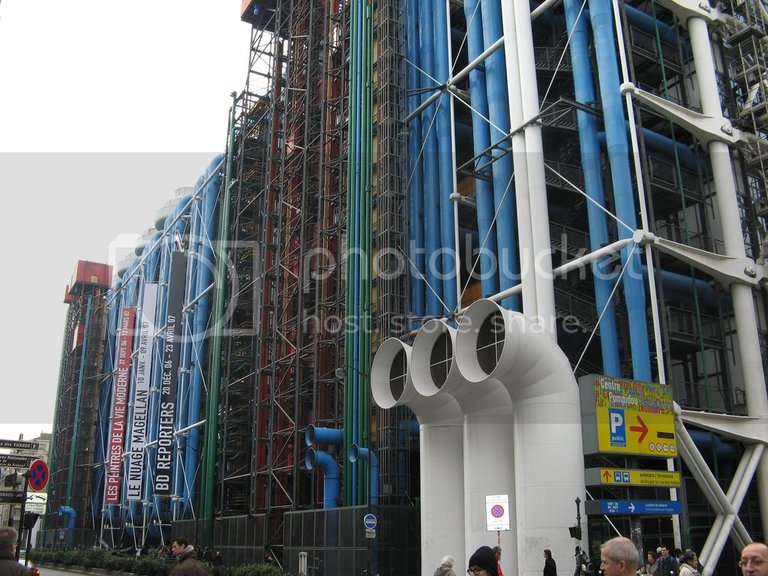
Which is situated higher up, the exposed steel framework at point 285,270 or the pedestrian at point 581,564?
the exposed steel framework at point 285,270

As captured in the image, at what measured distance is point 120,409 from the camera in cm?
6488

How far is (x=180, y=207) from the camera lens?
64.6 m

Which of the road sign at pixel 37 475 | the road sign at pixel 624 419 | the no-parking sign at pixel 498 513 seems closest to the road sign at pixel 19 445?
the road sign at pixel 37 475

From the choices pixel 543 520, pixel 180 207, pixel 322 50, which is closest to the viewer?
pixel 543 520

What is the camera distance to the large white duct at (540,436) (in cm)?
2188

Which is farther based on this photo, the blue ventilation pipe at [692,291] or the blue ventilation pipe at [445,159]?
the blue ventilation pipe at [445,159]

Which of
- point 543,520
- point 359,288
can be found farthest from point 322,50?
point 543,520

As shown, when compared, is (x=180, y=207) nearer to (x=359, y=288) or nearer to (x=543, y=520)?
(x=359, y=288)

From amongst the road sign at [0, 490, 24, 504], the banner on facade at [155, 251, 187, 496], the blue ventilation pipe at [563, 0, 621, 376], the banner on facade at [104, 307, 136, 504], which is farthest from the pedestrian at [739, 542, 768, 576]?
the banner on facade at [104, 307, 136, 504]

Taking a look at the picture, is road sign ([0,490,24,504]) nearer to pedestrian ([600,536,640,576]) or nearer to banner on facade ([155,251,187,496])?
pedestrian ([600,536,640,576])

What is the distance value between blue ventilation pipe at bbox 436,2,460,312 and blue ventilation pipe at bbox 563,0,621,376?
6684 mm

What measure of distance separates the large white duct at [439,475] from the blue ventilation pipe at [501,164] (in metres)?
5.95

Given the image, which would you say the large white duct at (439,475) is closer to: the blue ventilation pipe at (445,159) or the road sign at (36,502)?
the blue ventilation pipe at (445,159)

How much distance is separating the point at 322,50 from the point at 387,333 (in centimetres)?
1949
